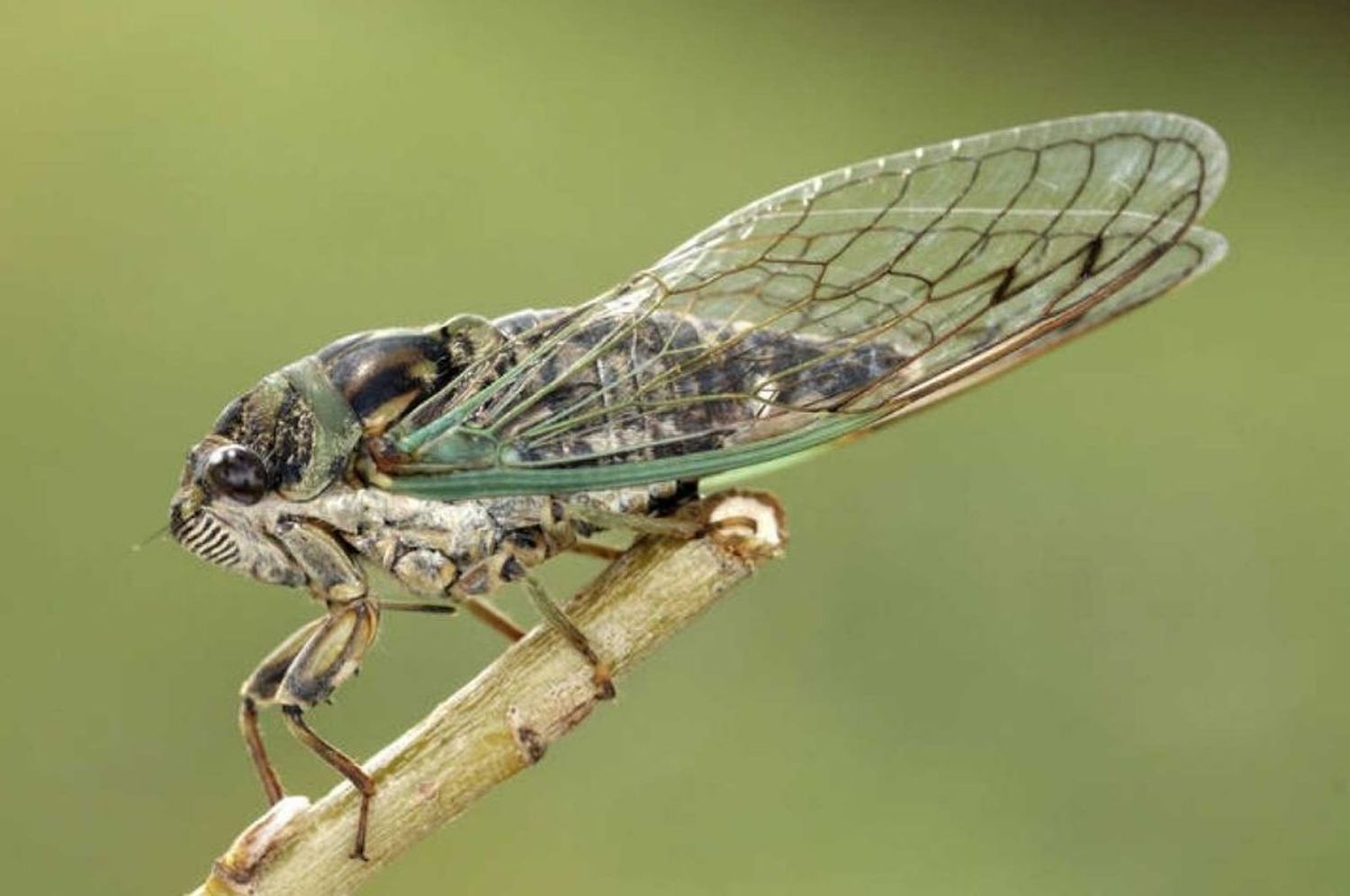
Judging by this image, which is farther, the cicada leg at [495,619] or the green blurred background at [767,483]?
the green blurred background at [767,483]

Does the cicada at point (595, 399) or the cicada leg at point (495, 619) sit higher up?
the cicada at point (595, 399)

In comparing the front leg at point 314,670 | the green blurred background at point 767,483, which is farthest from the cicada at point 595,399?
the green blurred background at point 767,483

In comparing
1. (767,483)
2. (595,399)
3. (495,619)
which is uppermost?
(595,399)

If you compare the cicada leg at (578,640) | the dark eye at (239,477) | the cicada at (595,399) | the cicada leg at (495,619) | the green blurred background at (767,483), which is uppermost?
the dark eye at (239,477)

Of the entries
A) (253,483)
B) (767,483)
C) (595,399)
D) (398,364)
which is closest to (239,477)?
(253,483)

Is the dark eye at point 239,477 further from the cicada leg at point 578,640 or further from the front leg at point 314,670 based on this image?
the cicada leg at point 578,640

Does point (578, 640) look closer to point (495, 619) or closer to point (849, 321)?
point (495, 619)

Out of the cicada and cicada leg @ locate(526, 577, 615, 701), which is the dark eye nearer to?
the cicada

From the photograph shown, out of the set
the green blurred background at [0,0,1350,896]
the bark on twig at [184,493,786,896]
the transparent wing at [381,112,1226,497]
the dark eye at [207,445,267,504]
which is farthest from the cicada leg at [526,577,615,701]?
the green blurred background at [0,0,1350,896]
